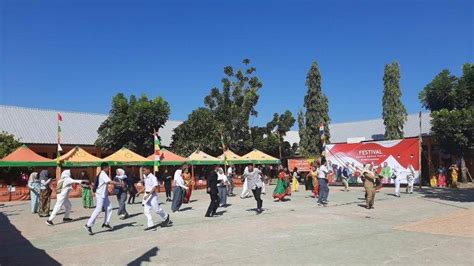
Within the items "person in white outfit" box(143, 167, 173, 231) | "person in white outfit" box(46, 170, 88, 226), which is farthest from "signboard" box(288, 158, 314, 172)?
"person in white outfit" box(143, 167, 173, 231)

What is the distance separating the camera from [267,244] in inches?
365

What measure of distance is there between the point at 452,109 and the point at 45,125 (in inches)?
1250

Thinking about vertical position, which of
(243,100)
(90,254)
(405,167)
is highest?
(243,100)

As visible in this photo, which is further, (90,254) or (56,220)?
(56,220)

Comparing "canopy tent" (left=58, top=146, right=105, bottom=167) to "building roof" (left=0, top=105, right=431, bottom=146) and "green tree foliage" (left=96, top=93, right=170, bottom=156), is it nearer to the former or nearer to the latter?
"green tree foliage" (left=96, top=93, right=170, bottom=156)

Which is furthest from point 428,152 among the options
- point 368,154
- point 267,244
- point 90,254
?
point 90,254

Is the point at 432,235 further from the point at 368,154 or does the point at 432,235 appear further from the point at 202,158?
the point at 202,158

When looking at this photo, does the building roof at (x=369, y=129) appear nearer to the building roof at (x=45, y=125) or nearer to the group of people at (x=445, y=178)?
the group of people at (x=445, y=178)

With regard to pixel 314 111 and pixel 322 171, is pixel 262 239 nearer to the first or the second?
Result: pixel 322 171

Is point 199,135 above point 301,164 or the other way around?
above

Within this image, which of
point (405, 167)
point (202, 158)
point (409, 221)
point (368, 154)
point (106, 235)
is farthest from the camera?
point (202, 158)

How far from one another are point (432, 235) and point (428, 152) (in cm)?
2355

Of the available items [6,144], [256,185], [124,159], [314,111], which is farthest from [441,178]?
[6,144]

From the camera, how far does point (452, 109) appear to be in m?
29.5
